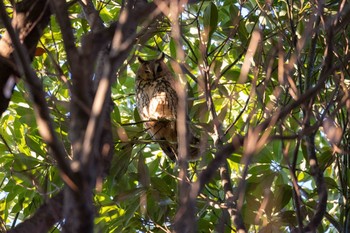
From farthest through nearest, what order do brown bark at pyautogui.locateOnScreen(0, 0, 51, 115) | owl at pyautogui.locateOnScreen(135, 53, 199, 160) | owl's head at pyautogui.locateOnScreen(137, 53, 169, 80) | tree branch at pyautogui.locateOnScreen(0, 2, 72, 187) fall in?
owl's head at pyautogui.locateOnScreen(137, 53, 169, 80), owl at pyautogui.locateOnScreen(135, 53, 199, 160), brown bark at pyautogui.locateOnScreen(0, 0, 51, 115), tree branch at pyautogui.locateOnScreen(0, 2, 72, 187)

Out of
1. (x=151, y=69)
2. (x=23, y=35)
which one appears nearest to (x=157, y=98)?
(x=151, y=69)

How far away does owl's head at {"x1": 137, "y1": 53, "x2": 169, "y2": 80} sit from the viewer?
157 inches

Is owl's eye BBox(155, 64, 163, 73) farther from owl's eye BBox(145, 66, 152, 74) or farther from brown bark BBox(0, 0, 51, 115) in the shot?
brown bark BBox(0, 0, 51, 115)

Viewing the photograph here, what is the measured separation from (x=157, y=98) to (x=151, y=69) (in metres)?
0.22

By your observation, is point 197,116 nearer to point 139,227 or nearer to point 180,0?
point 139,227

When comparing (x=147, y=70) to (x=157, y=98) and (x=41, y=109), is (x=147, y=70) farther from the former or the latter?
(x=41, y=109)

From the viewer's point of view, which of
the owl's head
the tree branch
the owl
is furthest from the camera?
the owl's head

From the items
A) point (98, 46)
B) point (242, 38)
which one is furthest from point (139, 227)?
point (98, 46)

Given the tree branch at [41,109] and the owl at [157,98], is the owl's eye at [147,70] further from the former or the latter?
the tree branch at [41,109]

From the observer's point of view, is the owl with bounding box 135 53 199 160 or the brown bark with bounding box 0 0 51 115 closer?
the brown bark with bounding box 0 0 51 115

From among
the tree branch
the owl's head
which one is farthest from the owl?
the tree branch

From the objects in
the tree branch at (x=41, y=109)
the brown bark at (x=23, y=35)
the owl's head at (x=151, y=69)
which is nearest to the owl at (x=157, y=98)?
the owl's head at (x=151, y=69)

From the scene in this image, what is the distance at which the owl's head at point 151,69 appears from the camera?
3977 millimetres

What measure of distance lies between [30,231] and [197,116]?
1619mm
